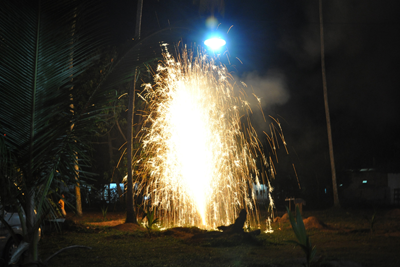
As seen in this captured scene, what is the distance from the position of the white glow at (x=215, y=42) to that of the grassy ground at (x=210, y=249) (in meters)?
4.36

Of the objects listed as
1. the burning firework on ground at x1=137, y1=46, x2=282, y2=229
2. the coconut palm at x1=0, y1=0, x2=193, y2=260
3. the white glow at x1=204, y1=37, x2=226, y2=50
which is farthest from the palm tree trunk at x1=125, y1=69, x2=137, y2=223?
the coconut palm at x1=0, y1=0, x2=193, y2=260

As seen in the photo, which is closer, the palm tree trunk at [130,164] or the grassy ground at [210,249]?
the grassy ground at [210,249]

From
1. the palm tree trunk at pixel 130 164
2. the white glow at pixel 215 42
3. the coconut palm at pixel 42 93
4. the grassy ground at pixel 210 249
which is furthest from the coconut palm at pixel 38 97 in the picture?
the palm tree trunk at pixel 130 164

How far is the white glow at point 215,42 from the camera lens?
5.22 m

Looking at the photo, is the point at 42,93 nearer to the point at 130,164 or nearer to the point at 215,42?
the point at 215,42

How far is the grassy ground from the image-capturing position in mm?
7383

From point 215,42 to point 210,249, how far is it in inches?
225

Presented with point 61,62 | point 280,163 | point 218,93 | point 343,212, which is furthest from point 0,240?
point 280,163

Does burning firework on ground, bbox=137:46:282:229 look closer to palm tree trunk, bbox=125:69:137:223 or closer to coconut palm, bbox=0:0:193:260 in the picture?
palm tree trunk, bbox=125:69:137:223

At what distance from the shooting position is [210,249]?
8.96m

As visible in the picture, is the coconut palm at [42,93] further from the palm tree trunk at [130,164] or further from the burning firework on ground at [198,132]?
the palm tree trunk at [130,164]

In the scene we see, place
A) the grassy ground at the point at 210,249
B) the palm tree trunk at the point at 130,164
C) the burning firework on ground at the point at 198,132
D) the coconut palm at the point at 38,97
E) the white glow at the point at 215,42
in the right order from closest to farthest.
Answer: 1. the coconut palm at the point at 38,97
2. the white glow at the point at 215,42
3. the grassy ground at the point at 210,249
4. the burning firework on ground at the point at 198,132
5. the palm tree trunk at the point at 130,164

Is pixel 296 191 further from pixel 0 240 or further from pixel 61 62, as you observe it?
pixel 61 62

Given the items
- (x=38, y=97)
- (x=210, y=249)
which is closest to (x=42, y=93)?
(x=38, y=97)
